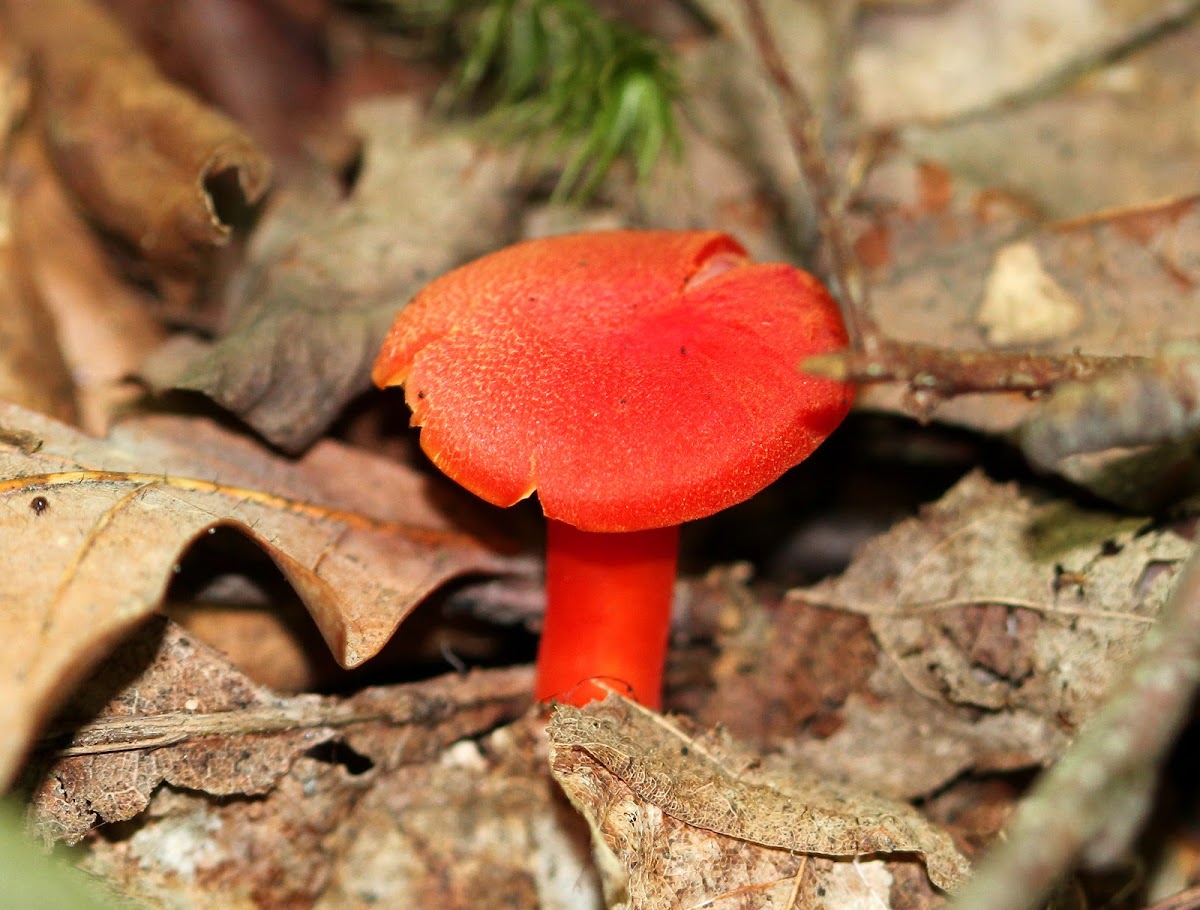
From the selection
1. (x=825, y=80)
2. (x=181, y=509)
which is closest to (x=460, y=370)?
(x=181, y=509)

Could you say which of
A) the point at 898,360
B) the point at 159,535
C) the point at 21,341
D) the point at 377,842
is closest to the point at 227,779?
the point at 377,842

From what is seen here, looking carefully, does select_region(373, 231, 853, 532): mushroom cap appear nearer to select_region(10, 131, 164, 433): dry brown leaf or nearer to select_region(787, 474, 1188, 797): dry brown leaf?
select_region(787, 474, 1188, 797): dry brown leaf

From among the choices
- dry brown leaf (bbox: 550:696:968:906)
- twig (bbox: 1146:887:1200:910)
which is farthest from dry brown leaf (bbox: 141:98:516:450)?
twig (bbox: 1146:887:1200:910)

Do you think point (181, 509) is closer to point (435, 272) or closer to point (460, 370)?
point (460, 370)

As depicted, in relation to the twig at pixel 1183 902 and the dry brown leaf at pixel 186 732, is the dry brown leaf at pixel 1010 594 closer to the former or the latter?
the twig at pixel 1183 902

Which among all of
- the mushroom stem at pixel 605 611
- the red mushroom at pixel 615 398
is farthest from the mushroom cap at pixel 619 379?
the mushroom stem at pixel 605 611
